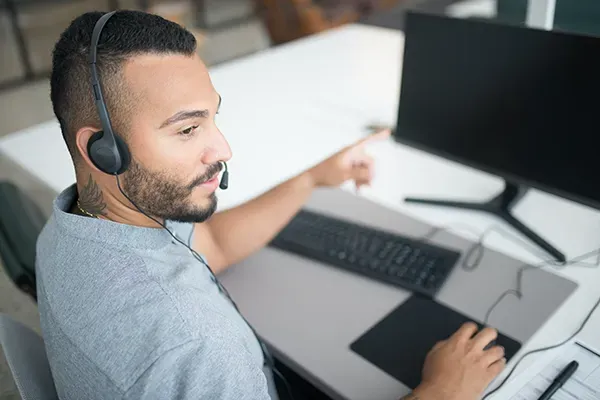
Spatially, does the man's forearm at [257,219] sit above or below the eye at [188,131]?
below

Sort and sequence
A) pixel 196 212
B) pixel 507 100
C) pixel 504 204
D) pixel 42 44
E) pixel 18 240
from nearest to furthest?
pixel 196 212 < pixel 18 240 < pixel 507 100 < pixel 504 204 < pixel 42 44

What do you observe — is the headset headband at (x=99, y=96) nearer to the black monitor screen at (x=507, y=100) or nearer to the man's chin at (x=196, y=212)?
the man's chin at (x=196, y=212)

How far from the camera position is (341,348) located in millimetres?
958

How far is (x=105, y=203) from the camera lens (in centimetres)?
76

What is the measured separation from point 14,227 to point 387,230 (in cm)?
79

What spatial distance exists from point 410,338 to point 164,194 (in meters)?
0.51

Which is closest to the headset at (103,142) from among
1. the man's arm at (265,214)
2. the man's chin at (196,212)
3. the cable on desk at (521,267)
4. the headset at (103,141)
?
the headset at (103,141)

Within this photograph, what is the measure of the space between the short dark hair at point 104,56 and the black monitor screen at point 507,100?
719mm

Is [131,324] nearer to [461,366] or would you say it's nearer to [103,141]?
[103,141]

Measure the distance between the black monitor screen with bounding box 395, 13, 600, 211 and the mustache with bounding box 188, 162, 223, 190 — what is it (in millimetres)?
705

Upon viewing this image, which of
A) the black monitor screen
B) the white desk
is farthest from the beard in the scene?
the black monitor screen

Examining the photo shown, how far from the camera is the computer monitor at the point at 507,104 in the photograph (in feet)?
3.58

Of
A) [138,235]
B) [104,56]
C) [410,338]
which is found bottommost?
[410,338]

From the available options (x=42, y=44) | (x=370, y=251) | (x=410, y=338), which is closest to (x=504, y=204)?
(x=370, y=251)
